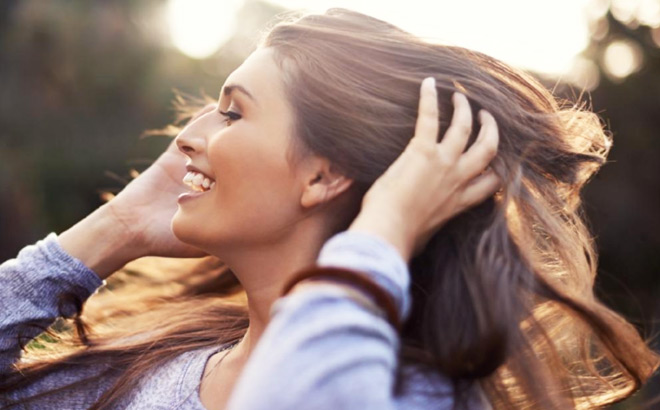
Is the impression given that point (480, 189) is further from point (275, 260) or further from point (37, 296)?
point (37, 296)

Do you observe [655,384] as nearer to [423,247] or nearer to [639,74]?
[423,247]

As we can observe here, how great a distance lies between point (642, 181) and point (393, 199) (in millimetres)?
8551

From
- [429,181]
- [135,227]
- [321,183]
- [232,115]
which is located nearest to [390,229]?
[429,181]

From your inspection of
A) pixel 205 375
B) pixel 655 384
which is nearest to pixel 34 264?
pixel 205 375

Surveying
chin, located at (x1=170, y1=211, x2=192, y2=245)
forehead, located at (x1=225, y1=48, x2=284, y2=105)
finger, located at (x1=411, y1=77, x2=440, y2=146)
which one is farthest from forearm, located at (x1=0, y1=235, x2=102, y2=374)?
finger, located at (x1=411, y1=77, x2=440, y2=146)

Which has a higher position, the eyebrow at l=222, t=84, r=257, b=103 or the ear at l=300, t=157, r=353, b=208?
the eyebrow at l=222, t=84, r=257, b=103

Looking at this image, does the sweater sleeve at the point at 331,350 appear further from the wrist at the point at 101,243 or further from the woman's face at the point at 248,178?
the wrist at the point at 101,243

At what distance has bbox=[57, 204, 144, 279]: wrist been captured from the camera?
258 cm

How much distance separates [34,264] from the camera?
8.29ft

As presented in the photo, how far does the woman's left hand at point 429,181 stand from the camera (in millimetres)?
1761

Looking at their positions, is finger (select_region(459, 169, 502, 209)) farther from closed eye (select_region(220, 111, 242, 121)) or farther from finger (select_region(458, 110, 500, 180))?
closed eye (select_region(220, 111, 242, 121))

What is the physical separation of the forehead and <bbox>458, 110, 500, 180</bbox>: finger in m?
0.49

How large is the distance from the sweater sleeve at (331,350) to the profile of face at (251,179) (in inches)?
19.0

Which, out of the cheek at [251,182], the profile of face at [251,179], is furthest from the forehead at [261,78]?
the cheek at [251,182]
